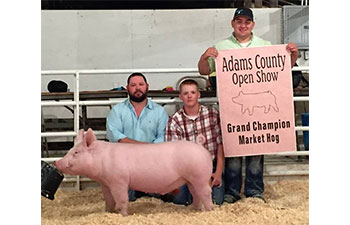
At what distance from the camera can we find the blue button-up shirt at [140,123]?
4.10 meters

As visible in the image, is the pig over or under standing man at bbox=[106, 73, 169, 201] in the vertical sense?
under

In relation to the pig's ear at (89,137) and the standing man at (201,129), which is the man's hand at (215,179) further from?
the pig's ear at (89,137)

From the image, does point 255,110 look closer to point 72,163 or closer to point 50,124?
point 72,163

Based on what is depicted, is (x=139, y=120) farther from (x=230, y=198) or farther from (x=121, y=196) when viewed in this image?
(x=230, y=198)

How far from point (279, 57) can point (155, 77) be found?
421 centimetres

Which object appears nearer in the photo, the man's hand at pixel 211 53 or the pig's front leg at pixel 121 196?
the pig's front leg at pixel 121 196

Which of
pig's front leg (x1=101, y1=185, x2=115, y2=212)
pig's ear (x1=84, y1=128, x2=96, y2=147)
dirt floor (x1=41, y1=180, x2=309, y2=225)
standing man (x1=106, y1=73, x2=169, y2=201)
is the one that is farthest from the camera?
standing man (x1=106, y1=73, x2=169, y2=201)

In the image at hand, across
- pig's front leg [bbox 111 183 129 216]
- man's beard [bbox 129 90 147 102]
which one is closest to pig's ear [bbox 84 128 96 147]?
pig's front leg [bbox 111 183 129 216]

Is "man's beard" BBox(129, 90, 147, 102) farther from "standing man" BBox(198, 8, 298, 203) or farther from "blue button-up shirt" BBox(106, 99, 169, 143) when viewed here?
"standing man" BBox(198, 8, 298, 203)

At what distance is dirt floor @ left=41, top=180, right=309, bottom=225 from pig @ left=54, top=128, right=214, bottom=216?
0.67 ft

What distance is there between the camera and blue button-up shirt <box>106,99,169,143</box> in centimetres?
410

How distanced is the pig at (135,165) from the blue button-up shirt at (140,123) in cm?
47

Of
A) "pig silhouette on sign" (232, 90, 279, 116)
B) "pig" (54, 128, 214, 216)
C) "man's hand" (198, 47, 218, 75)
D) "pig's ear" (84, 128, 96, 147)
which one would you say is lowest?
"pig" (54, 128, 214, 216)

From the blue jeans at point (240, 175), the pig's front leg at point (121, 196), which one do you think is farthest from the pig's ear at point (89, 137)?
the blue jeans at point (240, 175)
